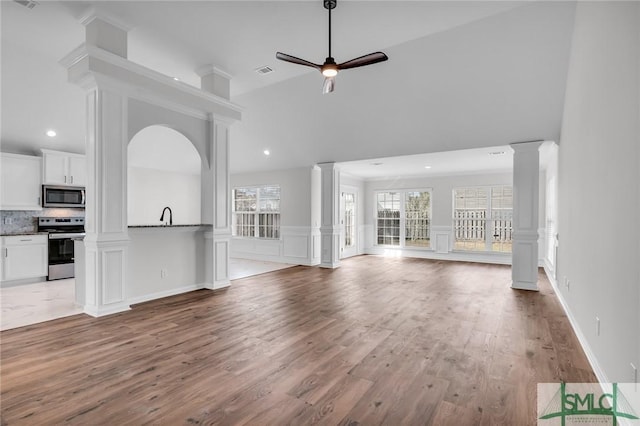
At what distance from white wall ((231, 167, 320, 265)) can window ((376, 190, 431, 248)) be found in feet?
9.49

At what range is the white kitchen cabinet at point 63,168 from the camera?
6.00 meters

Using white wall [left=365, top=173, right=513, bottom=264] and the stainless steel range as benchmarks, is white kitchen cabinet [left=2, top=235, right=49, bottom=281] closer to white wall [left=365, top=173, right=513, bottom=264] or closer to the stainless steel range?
the stainless steel range

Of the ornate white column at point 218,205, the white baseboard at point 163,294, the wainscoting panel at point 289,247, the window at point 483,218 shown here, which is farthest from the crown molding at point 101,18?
the window at point 483,218

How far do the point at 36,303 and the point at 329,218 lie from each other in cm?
526

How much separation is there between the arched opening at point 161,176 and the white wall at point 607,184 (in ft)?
23.7

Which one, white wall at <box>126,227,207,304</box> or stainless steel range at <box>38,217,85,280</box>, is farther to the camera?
stainless steel range at <box>38,217,85,280</box>

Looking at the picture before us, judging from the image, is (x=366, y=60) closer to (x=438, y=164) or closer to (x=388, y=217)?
(x=438, y=164)

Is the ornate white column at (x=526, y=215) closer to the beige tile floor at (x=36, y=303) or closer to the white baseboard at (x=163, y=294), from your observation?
the white baseboard at (x=163, y=294)

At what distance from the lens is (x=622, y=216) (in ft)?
6.40

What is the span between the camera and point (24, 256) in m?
5.47

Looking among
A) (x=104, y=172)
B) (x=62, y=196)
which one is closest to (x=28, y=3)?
(x=104, y=172)

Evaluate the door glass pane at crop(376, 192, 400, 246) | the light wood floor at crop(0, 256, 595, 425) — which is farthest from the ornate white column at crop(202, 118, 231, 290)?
the door glass pane at crop(376, 192, 400, 246)

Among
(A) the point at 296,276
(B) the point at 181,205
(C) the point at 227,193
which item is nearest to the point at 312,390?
(C) the point at 227,193

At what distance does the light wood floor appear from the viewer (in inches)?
79.8
